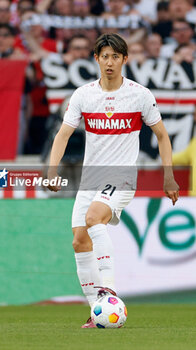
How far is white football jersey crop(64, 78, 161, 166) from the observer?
616cm

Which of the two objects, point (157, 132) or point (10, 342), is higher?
point (157, 132)

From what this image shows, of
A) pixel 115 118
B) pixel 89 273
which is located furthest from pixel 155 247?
pixel 115 118

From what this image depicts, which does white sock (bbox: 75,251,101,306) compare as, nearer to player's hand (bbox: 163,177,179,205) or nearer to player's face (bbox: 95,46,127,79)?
player's hand (bbox: 163,177,179,205)

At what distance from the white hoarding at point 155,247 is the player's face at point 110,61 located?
3.23 meters

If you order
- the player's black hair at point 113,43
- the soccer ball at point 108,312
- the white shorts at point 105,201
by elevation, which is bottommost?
the soccer ball at point 108,312

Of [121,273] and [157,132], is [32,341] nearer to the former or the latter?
[157,132]

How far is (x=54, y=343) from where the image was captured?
486 centimetres

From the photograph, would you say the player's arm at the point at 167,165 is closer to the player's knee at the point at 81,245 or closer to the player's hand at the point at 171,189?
the player's hand at the point at 171,189

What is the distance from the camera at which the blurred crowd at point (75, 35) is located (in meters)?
11.8

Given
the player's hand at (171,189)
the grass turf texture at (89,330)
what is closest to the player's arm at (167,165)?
the player's hand at (171,189)

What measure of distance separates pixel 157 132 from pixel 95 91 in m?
0.54

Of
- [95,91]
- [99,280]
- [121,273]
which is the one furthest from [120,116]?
[121,273]

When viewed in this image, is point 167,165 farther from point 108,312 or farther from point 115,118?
point 108,312

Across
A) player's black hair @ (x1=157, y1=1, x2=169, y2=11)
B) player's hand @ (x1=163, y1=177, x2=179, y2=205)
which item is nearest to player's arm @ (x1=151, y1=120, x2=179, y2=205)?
player's hand @ (x1=163, y1=177, x2=179, y2=205)
